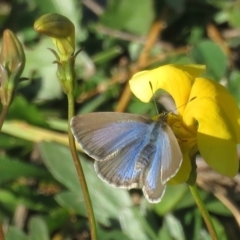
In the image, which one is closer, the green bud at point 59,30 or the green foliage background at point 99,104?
the green bud at point 59,30

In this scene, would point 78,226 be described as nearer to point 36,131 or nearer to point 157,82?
point 36,131

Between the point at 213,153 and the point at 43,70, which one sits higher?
the point at 213,153

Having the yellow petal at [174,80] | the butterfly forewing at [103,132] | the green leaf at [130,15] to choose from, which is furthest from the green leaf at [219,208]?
the green leaf at [130,15]

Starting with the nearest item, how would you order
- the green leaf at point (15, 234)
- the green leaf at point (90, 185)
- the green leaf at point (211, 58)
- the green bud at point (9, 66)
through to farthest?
1. the green bud at point (9, 66)
2. the green leaf at point (15, 234)
3. the green leaf at point (90, 185)
4. the green leaf at point (211, 58)

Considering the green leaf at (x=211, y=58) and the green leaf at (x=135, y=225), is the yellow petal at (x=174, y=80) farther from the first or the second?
the green leaf at (x=211, y=58)

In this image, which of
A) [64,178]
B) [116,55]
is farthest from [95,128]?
[116,55]

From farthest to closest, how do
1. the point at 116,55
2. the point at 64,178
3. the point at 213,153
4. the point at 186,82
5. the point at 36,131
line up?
the point at 116,55 < the point at 36,131 < the point at 64,178 < the point at 186,82 < the point at 213,153

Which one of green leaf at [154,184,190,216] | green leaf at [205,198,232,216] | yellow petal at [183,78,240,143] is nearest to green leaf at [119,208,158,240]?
green leaf at [154,184,190,216]
